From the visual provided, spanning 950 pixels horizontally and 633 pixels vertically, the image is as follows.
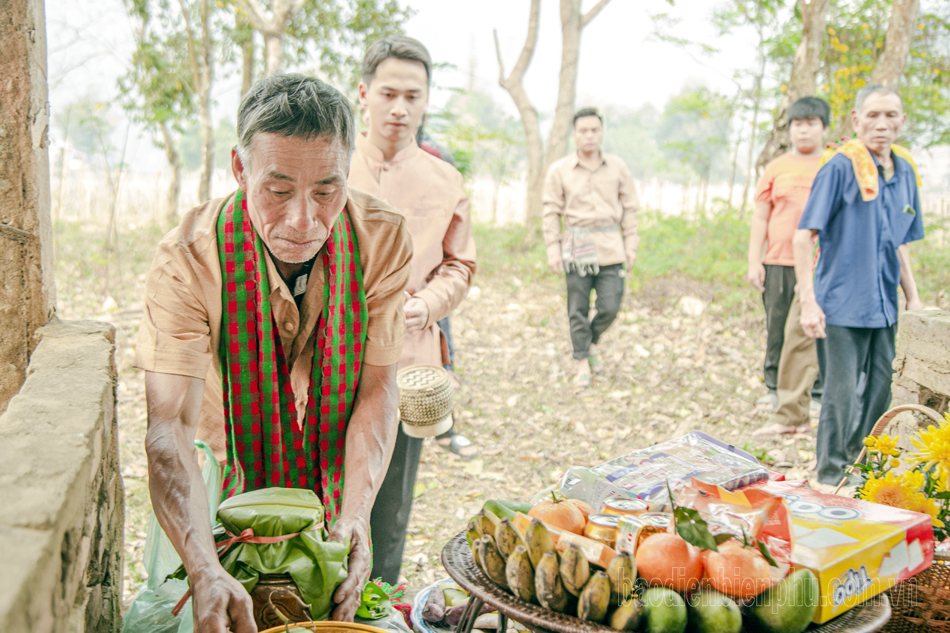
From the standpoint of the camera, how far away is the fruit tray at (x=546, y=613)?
1.36 metres

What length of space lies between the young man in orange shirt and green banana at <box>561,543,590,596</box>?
13.6ft

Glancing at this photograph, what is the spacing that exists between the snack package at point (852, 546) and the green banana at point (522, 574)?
0.54 m

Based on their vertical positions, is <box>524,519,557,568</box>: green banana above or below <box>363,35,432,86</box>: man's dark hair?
below

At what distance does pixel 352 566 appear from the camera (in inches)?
66.9

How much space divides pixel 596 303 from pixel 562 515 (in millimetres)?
4719

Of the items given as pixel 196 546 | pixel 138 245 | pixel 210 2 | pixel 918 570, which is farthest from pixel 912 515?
pixel 210 2

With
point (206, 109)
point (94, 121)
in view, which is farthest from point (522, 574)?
point (206, 109)

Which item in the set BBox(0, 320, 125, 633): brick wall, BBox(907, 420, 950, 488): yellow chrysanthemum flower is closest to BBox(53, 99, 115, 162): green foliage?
BBox(0, 320, 125, 633): brick wall

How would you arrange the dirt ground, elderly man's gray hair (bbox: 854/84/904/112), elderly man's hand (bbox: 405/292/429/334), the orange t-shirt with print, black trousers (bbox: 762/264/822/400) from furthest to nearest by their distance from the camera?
black trousers (bbox: 762/264/822/400), the orange t-shirt with print, the dirt ground, elderly man's gray hair (bbox: 854/84/904/112), elderly man's hand (bbox: 405/292/429/334)

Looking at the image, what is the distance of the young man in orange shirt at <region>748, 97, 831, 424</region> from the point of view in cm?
507

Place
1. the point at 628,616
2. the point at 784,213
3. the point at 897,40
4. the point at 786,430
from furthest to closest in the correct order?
the point at 897,40 → the point at 784,213 → the point at 786,430 → the point at 628,616

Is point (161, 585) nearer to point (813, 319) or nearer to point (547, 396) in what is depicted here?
point (813, 319)

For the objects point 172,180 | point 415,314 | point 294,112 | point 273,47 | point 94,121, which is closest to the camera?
point 294,112

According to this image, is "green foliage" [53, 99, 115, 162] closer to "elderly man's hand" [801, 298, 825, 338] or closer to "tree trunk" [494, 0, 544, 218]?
"tree trunk" [494, 0, 544, 218]
